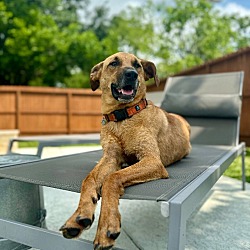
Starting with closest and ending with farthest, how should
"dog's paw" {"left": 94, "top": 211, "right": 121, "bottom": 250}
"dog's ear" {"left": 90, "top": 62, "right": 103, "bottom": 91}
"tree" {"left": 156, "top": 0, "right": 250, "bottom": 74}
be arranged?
1. "dog's paw" {"left": 94, "top": 211, "right": 121, "bottom": 250}
2. "dog's ear" {"left": 90, "top": 62, "right": 103, "bottom": 91}
3. "tree" {"left": 156, "top": 0, "right": 250, "bottom": 74}

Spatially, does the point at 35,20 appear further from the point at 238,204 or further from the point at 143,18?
the point at 238,204

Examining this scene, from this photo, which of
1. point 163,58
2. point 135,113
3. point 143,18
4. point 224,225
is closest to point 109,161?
point 135,113

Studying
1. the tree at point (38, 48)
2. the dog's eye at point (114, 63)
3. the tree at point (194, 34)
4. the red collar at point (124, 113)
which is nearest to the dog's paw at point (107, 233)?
the red collar at point (124, 113)

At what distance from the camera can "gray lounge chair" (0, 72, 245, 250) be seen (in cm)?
145

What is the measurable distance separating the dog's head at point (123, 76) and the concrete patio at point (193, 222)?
1072mm

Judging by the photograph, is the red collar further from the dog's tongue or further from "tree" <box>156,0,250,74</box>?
"tree" <box>156,0,250,74</box>

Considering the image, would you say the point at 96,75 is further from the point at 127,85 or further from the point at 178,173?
the point at 178,173

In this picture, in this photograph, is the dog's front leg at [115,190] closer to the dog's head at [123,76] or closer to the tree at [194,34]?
the dog's head at [123,76]

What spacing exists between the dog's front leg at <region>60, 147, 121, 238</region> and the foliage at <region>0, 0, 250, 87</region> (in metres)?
17.0

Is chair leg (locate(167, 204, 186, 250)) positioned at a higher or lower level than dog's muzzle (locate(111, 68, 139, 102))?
lower

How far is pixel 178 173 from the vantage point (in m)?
2.04

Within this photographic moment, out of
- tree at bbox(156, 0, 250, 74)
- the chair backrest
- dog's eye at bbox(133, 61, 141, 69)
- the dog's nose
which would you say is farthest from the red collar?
tree at bbox(156, 0, 250, 74)

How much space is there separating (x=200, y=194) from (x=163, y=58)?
22.5m

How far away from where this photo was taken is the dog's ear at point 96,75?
248cm
